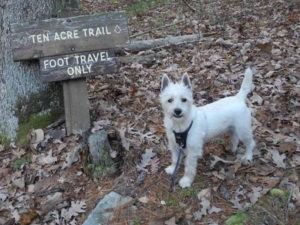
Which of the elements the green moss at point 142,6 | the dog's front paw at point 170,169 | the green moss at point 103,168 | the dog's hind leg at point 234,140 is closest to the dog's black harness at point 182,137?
the dog's front paw at point 170,169

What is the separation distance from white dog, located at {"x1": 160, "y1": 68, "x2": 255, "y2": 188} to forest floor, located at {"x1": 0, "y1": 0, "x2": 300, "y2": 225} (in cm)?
26

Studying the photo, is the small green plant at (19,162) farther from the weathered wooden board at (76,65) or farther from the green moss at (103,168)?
the weathered wooden board at (76,65)

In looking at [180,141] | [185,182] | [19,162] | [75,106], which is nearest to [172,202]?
[185,182]

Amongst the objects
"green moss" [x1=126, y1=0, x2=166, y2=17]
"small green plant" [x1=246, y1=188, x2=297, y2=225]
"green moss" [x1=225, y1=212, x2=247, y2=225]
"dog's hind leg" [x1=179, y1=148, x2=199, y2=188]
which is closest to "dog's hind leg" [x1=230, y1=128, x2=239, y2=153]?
"dog's hind leg" [x1=179, y1=148, x2=199, y2=188]

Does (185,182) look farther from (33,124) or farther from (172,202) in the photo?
(33,124)

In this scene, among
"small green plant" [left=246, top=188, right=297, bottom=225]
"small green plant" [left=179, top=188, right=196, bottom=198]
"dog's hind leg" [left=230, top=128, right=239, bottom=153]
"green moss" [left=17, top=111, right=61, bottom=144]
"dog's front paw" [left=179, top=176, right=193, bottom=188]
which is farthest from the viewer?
"green moss" [left=17, top=111, right=61, bottom=144]

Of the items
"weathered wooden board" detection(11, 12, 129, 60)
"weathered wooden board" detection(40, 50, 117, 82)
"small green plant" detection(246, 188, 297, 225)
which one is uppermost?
"weathered wooden board" detection(11, 12, 129, 60)

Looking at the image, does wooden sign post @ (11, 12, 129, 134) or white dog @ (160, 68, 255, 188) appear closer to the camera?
white dog @ (160, 68, 255, 188)

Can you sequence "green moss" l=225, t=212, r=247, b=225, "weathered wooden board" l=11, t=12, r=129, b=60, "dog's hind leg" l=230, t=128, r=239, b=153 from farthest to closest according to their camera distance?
"weathered wooden board" l=11, t=12, r=129, b=60 < "dog's hind leg" l=230, t=128, r=239, b=153 < "green moss" l=225, t=212, r=247, b=225

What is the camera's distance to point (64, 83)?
19.2ft

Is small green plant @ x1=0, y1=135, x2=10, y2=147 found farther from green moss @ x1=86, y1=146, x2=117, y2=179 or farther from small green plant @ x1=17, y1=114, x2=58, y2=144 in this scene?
green moss @ x1=86, y1=146, x2=117, y2=179

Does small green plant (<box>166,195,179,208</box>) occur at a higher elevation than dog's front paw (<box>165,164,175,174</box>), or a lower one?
lower

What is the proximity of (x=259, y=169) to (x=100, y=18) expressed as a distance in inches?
111

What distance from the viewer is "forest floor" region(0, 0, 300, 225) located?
448 cm
